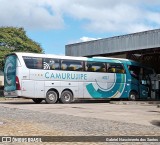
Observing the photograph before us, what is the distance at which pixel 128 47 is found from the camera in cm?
3109

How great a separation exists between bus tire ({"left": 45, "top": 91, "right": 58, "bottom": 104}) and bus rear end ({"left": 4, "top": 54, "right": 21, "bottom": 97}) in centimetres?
210

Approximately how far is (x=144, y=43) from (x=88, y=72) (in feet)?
15.0

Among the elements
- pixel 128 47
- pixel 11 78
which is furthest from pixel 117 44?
pixel 11 78

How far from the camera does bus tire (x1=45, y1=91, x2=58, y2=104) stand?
1062 inches

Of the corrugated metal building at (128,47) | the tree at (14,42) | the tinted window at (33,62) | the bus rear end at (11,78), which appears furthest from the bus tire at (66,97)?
the tree at (14,42)

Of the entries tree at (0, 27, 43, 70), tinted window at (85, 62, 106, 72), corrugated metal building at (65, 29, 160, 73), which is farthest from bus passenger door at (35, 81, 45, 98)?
tree at (0, 27, 43, 70)

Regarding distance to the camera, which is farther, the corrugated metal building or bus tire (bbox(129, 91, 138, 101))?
bus tire (bbox(129, 91, 138, 101))

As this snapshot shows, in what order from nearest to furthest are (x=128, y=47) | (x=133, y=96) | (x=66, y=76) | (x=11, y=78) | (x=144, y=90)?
(x=11, y=78) → (x=66, y=76) → (x=133, y=96) → (x=128, y=47) → (x=144, y=90)

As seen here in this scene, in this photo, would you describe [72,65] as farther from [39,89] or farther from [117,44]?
[117,44]

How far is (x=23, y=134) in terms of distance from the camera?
10.6 m

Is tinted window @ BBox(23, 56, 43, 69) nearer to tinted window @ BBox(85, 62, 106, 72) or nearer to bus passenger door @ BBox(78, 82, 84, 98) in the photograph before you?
bus passenger door @ BBox(78, 82, 84, 98)

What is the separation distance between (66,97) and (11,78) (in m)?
3.83

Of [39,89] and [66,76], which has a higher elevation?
[66,76]

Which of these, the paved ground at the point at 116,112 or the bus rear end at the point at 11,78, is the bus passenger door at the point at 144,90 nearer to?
the paved ground at the point at 116,112
